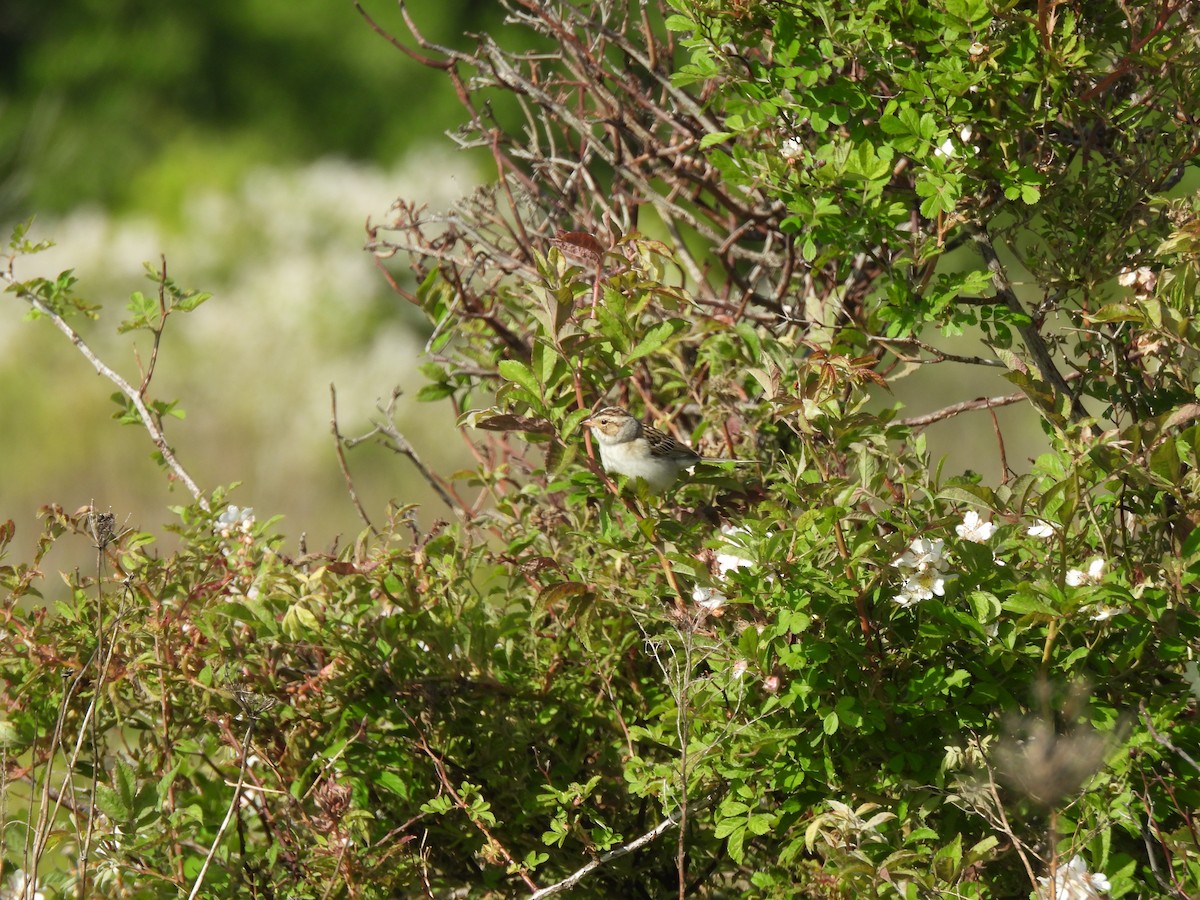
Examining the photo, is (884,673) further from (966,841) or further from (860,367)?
(860,367)

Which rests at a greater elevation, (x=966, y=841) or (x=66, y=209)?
(x=66, y=209)

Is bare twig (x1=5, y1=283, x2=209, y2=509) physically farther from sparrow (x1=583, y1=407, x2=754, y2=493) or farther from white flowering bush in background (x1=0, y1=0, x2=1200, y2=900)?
sparrow (x1=583, y1=407, x2=754, y2=493)

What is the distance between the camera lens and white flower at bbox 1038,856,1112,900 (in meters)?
1.94

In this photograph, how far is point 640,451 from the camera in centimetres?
275

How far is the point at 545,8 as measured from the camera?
3.12 metres

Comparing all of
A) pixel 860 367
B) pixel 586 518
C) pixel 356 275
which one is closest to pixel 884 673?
pixel 860 367

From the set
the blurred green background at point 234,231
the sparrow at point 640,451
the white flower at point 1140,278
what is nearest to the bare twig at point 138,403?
the sparrow at point 640,451

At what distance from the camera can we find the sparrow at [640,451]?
8.35 ft

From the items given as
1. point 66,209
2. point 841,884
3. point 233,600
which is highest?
point 66,209

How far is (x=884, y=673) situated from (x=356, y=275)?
8726 millimetres

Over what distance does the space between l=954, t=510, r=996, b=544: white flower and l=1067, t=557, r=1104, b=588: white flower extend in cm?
15

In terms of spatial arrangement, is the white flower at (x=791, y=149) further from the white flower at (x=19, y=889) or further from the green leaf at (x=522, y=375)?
the white flower at (x=19, y=889)

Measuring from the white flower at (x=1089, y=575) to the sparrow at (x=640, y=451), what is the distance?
68 cm

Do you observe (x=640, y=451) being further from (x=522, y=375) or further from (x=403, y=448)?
(x=403, y=448)
